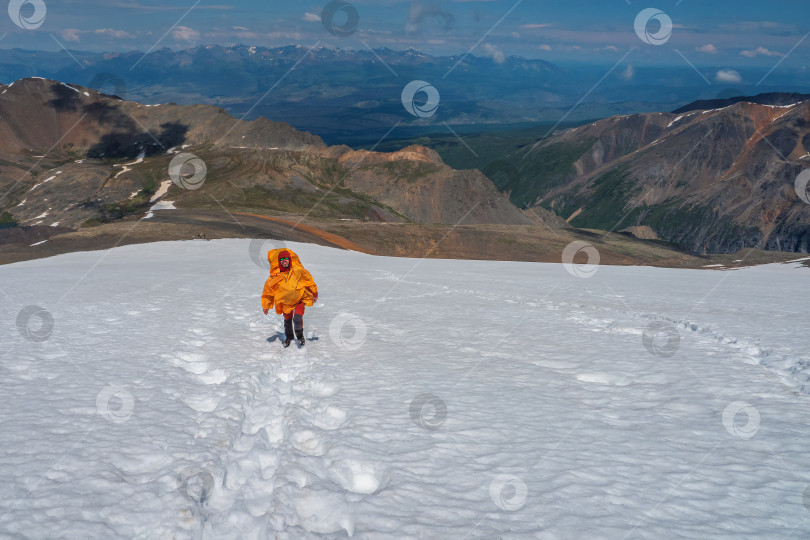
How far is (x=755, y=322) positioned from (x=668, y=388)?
26.0 feet

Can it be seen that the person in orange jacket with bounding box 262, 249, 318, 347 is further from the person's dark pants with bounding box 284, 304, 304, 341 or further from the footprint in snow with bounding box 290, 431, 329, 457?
the footprint in snow with bounding box 290, 431, 329, 457

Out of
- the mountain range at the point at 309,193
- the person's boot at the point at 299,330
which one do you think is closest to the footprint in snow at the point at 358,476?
the person's boot at the point at 299,330

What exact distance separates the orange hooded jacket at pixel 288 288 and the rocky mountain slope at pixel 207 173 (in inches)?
3267

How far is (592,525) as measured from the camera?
4.92 metres

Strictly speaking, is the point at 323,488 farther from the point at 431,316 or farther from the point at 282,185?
the point at 282,185

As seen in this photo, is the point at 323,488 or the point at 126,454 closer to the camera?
the point at 323,488

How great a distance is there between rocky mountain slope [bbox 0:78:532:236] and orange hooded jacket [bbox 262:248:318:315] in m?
83.0

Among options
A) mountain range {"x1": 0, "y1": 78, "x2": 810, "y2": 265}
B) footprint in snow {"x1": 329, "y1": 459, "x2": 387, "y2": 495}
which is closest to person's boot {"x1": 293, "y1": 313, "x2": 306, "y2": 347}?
footprint in snow {"x1": 329, "y1": 459, "x2": 387, "y2": 495}

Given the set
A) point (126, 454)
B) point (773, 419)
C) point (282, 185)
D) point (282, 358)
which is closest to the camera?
point (126, 454)

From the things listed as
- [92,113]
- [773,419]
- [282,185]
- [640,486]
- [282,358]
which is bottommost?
[640,486]

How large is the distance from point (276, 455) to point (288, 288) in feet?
18.0

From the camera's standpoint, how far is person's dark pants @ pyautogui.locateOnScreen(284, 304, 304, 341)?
37.6 feet

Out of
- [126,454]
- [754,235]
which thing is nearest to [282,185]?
[126,454]

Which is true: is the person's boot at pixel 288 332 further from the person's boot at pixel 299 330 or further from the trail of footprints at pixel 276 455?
the trail of footprints at pixel 276 455
